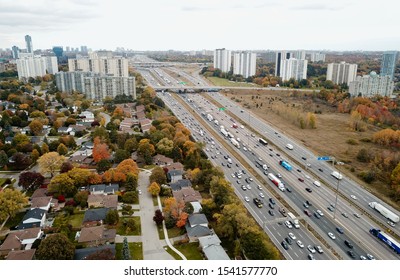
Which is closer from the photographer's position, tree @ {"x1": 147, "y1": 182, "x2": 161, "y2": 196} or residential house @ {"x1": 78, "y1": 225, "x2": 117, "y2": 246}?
residential house @ {"x1": 78, "y1": 225, "x2": 117, "y2": 246}

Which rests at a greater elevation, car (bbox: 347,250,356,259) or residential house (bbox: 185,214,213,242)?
residential house (bbox: 185,214,213,242)

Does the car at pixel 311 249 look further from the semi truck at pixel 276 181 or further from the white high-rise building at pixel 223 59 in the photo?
the white high-rise building at pixel 223 59

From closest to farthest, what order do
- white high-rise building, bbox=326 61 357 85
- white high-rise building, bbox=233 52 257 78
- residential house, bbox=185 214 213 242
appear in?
residential house, bbox=185 214 213 242
white high-rise building, bbox=326 61 357 85
white high-rise building, bbox=233 52 257 78

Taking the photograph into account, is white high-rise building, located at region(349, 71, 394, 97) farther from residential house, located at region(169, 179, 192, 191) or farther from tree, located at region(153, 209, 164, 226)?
tree, located at region(153, 209, 164, 226)

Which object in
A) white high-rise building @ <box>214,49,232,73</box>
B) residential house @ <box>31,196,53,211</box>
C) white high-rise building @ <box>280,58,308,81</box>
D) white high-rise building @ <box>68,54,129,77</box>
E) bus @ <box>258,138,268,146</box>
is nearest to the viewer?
residential house @ <box>31,196,53,211</box>

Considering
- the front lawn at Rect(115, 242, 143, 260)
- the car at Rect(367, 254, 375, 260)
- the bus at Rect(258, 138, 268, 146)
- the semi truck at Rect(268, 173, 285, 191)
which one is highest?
the bus at Rect(258, 138, 268, 146)

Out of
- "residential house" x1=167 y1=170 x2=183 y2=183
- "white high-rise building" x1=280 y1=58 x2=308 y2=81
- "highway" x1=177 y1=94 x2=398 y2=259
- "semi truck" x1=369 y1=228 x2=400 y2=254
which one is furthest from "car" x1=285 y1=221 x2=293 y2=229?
"white high-rise building" x1=280 y1=58 x2=308 y2=81

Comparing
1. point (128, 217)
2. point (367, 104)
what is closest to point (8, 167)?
point (128, 217)
